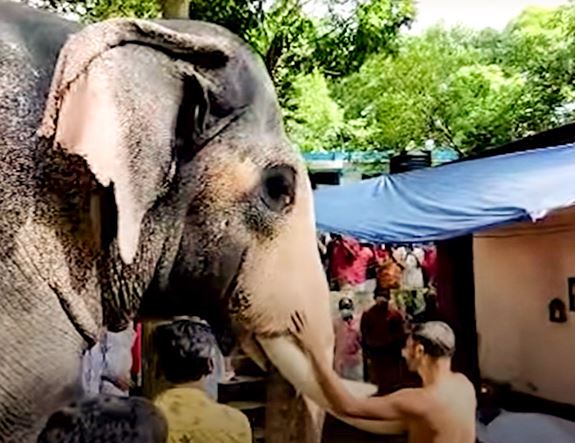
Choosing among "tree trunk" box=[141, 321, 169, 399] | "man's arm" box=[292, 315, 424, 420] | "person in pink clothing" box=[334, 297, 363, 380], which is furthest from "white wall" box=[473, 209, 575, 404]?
"man's arm" box=[292, 315, 424, 420]

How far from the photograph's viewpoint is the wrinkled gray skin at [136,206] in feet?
5.04

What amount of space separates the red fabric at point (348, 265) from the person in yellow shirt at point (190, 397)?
16.8 feet

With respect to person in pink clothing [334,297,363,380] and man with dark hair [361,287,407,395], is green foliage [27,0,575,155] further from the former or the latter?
man with dark hair [361,287,407,395]

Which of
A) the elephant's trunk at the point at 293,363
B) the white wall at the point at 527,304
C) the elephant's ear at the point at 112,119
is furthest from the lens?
the white wall at the point at 527,304

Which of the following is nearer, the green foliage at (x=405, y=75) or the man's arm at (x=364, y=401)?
the man's arm at (x=364, y=401)

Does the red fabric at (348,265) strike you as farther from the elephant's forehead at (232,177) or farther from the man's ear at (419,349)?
the elephant's forehead at (232,177)

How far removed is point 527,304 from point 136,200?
6677mm

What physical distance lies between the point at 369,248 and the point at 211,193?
683 centimetres

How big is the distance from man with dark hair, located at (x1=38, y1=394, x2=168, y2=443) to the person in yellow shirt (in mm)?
969

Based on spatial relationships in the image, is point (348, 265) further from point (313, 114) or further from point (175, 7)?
point (313, 114)

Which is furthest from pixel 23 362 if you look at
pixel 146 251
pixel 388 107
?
pixel 388 107

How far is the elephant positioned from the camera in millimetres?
1523

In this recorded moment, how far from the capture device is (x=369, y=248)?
28.0ft

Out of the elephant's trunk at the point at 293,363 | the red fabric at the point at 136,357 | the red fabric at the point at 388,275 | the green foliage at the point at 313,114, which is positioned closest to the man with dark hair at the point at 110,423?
the elephant's trunk at the point at 293,363
